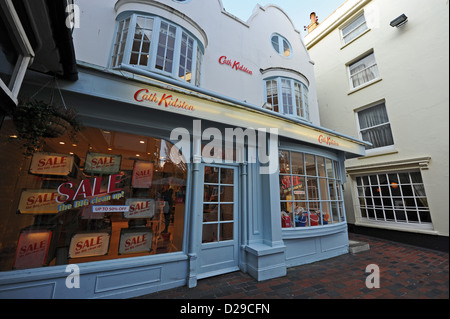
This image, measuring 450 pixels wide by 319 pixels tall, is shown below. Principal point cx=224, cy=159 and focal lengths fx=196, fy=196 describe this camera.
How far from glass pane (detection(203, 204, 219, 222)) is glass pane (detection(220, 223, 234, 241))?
0.26 meters

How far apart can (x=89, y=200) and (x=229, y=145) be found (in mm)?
2829

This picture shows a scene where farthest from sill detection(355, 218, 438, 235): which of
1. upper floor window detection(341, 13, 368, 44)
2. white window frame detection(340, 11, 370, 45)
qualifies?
upper floor window detection(341, 13, 368, 44)

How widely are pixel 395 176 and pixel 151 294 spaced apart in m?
7.50

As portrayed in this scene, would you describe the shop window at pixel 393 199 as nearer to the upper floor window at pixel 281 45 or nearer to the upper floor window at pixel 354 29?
the upper floor window at pixel 281 45

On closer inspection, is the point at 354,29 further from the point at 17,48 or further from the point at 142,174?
the point at 17,48

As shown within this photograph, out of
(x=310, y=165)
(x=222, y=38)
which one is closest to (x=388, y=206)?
(x=310, y=165)

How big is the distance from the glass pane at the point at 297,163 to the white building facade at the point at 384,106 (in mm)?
1980

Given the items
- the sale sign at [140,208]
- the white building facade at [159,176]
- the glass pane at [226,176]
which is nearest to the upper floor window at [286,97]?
the white building facade at [159,176]

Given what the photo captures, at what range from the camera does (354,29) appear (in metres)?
8.61

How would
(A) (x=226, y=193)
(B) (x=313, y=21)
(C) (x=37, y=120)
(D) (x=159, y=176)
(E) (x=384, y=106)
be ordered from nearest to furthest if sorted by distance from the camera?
(C) (x=37, y=120), (D) (x=159, y=176), (A) (x=226, y=193), (E) (x=384, y=106), (B) (x=313, y=21)

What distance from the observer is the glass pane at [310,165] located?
16.9 feet

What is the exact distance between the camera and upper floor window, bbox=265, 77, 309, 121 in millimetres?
6680

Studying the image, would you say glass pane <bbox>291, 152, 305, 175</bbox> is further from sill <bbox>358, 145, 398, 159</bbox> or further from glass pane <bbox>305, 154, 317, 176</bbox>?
sill <bbox>358, 145, 398, 159</bbox>

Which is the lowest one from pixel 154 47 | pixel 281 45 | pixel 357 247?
pixel 357 247
